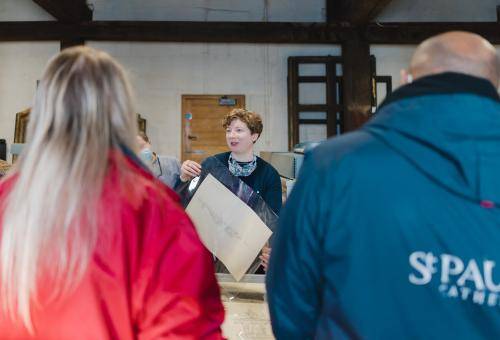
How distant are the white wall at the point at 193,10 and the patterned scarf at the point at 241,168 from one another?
166 inches

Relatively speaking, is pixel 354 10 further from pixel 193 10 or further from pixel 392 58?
pixel 193 10

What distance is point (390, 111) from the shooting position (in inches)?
28.3

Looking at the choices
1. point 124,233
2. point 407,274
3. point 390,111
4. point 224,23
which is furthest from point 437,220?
point 224,23

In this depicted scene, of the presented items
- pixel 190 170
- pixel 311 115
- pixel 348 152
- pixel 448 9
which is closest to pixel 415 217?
pixel 348 152

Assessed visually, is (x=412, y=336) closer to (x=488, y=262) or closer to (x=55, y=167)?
(x=488, y=262)

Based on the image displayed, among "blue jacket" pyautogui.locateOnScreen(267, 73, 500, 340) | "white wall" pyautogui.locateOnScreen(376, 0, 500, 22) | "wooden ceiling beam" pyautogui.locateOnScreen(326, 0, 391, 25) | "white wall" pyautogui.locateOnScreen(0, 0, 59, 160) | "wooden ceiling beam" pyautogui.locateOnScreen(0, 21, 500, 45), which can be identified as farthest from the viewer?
"white wall" pyautogui.locateOnScreen(376, 0, 500, 22)

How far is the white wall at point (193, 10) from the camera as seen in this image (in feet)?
18.2

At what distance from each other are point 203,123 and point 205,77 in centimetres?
66

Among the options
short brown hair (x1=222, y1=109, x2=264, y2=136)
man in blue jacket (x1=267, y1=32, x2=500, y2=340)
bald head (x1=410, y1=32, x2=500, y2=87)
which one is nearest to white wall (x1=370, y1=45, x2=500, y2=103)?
short brown hair (x1=222, y1=109, x2=264, y2=136)

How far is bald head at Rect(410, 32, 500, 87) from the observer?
733mm

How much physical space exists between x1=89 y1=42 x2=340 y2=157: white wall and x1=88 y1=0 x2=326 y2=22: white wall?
0.41m

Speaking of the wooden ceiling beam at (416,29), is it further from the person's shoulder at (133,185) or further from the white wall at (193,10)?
the person's shoulder at (133,185)

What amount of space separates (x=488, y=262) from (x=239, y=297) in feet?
2.93

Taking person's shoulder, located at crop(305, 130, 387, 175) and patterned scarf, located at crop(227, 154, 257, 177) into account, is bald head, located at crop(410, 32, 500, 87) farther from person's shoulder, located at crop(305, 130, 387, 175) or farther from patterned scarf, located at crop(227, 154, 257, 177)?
patterned scarf, located at crop(227, 154, 257, 177)
